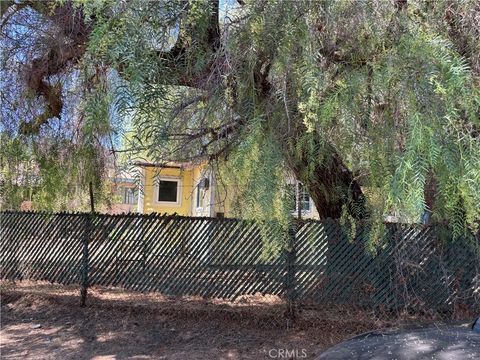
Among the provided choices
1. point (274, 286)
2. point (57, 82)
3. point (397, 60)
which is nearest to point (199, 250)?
point (274, 286)

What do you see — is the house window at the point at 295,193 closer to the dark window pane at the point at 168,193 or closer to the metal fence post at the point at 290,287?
the metal fence post at the point at 290,287

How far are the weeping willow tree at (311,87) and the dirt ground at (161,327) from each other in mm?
2567

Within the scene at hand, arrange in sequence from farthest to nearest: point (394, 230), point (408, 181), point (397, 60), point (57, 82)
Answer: point (57, 82) → point (394, 230) → point (397, 60) → point (408, 181)

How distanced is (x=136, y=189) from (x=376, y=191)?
7.42ft

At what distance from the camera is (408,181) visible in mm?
2797

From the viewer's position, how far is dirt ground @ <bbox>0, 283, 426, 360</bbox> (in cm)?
555

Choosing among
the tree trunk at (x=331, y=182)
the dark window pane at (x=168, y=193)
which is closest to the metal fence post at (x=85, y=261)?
the tree trunk at (x=331, y=182)

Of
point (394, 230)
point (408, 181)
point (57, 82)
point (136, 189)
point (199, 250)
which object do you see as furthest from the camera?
point (199, 250)

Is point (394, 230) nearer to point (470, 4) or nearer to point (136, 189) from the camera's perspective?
point (470, 4)

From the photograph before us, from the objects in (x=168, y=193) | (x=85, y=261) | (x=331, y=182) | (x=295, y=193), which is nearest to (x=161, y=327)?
(x=85, y=261)

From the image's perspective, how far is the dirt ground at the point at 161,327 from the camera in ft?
18.2

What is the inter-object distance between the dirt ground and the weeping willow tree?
8.42ft

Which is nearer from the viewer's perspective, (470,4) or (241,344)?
(470,4)

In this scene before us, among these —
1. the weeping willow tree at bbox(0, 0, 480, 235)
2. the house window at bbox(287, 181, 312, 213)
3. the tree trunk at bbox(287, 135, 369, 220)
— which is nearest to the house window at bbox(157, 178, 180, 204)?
the tree trunk at bbox(287, 135, 369, 220)
